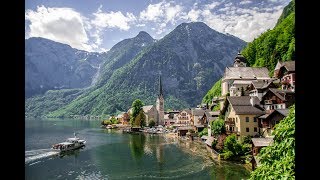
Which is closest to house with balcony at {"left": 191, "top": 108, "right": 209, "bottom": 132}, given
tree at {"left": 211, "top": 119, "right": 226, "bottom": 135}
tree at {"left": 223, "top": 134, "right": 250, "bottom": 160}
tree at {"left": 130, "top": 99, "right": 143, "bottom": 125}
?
tree at {"left": 130, "top": 99, "right": 143, "bottom": 125}

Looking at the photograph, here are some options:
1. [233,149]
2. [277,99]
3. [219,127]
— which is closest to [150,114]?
[219,127]

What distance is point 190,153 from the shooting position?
2015 inches

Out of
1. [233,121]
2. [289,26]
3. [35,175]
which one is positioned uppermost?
[289,26]

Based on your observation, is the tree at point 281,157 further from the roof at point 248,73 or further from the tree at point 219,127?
the roof at point 248,73

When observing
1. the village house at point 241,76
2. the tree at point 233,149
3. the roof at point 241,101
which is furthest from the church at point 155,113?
the tree at point 233,149

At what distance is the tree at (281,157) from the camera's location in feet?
30.8

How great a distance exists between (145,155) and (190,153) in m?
7.39

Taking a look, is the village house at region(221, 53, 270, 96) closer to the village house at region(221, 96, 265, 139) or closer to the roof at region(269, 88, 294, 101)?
the village house at region(221, 96, 265, 139)

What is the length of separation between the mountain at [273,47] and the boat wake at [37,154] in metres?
53.3

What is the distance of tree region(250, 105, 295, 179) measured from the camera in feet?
30.8

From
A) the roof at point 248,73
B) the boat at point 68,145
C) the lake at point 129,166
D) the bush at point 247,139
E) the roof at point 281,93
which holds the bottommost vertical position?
the lake at point 129,166

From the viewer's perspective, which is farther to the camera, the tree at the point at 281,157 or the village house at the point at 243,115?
the village house at the point at 243,115
